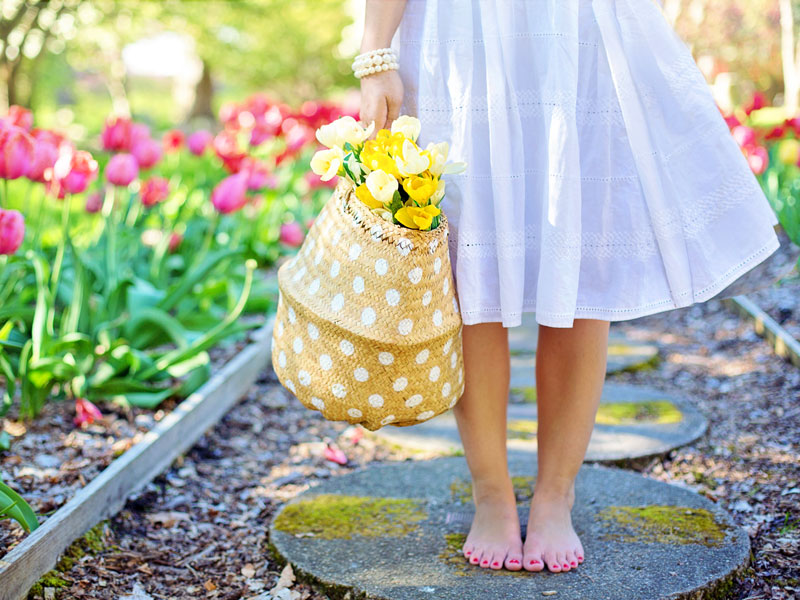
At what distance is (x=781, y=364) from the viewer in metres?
3.16

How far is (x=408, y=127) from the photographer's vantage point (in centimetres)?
150

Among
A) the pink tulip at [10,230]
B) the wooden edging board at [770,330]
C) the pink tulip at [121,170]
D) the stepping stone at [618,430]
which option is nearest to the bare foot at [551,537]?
the stepping stone at [618,430]

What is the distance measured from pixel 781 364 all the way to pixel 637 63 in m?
1.87

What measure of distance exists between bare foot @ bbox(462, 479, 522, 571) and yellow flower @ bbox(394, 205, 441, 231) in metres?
0.63

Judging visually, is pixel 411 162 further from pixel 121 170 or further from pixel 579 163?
pixel 121 170

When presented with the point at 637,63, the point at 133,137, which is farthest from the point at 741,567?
the point at 133,137

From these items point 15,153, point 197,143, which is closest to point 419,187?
point 15,153

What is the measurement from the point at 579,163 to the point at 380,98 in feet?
1.18

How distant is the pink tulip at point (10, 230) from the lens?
6.75 feet

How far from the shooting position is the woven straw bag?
1.44 metres

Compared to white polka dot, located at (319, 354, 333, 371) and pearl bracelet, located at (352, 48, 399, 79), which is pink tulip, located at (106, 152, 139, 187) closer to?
pearl bracelet, located at (352, 48, 399, 79)

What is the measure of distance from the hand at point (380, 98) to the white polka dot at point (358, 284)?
0.31 meters

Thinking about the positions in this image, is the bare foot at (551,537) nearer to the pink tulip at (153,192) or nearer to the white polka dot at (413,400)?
the white polka dot at (413,400)

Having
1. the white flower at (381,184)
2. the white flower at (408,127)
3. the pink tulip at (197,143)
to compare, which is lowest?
the pink tulip at (197,143)
